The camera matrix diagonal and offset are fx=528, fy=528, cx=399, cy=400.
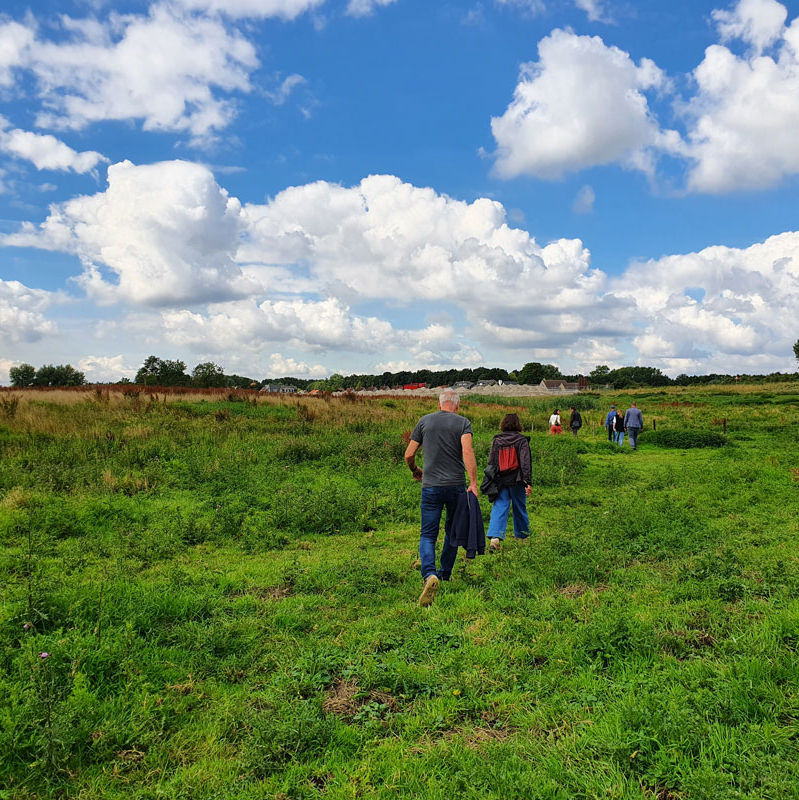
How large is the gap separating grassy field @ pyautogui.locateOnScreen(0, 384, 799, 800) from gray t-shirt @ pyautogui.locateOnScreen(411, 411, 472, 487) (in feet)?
4.32

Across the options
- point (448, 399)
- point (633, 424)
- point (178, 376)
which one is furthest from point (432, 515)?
point (178, 376)

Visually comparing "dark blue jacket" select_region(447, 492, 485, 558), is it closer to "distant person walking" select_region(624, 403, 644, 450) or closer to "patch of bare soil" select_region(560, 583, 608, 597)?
"patch of bare soil" select_region(560, 583, 608, 597)

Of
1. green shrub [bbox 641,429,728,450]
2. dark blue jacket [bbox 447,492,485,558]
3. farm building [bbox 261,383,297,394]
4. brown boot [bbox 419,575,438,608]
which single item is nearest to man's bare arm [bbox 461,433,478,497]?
dark blue jacket [bbox 447,492,485,558]

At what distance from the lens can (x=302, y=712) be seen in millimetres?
3750

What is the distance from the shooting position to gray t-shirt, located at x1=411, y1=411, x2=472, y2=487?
626cm

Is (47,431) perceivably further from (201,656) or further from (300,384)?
(300,384)

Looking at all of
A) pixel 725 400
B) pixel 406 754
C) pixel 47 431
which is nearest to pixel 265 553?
pixel 406 754

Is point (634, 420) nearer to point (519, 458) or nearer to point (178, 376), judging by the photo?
point (519, 458)

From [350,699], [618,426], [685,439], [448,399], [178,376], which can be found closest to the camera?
[350,699]

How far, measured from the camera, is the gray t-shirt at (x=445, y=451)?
6262mm

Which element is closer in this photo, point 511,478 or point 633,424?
point 511,478

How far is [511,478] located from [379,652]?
15.0 ft

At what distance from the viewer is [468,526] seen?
20.7 feet

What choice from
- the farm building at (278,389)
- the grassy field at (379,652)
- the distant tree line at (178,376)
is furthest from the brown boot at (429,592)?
the distant tree line at (178,376)
